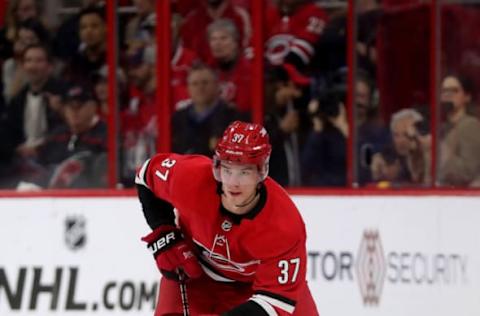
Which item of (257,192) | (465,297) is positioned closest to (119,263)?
(465,297)

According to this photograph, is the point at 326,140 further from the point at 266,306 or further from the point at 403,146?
the point at 266,306

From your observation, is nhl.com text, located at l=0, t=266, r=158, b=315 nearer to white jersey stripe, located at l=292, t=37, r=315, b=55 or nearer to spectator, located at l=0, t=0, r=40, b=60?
spectator, located at l=0, t=0, r=40, b=60

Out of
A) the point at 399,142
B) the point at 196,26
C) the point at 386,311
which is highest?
the point at 196,26

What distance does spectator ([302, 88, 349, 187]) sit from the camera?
7.17 metres

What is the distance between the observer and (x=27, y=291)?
6996 millimetres

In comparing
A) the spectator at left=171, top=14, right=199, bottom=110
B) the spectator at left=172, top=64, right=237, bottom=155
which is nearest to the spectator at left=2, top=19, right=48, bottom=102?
the spectator at left=171, top=14, right=199, bottom=110

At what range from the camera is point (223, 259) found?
15.9 feet

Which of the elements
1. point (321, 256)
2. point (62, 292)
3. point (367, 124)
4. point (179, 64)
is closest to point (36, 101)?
point (179, 64)

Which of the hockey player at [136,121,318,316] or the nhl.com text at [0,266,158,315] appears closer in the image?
the hockey player at [136,121,318,316]

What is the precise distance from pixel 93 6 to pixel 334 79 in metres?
1.37

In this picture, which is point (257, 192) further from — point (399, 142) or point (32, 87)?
point (32, 87)

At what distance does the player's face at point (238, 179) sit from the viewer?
4520mm

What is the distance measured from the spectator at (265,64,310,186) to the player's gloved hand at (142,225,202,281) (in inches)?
87.8

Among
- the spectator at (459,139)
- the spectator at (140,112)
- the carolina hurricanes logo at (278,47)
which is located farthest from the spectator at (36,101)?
the spectator at (459,139)
